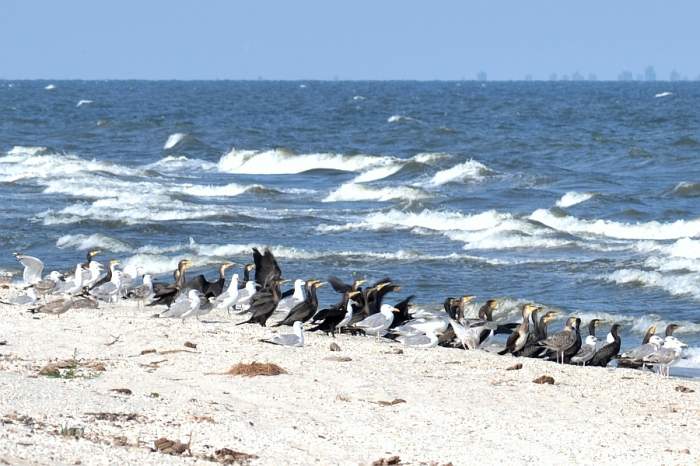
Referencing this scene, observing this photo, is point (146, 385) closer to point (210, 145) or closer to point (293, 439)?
point (293, 439)

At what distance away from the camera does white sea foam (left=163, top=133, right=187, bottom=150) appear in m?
52.1

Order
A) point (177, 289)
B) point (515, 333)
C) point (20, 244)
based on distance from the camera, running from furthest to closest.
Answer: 1. point (20, 244)
2. point (177, 289)
3. point (515, 333)

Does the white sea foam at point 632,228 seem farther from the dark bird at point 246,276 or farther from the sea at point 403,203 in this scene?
the dark bird at point 246,276

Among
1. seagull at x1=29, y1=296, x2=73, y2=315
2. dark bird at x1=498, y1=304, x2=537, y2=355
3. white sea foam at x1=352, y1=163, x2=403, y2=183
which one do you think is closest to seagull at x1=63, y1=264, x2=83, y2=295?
seagull at x1=29, y1=296, x2=73, y2=315

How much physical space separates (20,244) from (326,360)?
12.9 m

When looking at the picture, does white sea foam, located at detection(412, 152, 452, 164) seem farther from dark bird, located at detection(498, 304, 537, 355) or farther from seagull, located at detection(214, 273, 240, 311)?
dark bird, located at detection(498, 304, 537, 355)

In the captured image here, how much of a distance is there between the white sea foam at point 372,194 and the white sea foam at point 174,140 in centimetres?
1706

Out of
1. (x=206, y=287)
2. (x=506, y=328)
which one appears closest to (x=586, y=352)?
(x=506, y=328)

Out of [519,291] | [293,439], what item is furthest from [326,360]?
[519,291]

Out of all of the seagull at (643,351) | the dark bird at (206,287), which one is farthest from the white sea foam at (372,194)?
the seagull at (643,351)

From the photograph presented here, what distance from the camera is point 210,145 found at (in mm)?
53125

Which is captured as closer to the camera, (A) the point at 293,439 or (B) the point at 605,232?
(A) the point at 293,439

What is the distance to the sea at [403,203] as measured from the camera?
69.8 ft

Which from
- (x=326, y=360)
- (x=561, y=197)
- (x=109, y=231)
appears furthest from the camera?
(x=561, y=197)
